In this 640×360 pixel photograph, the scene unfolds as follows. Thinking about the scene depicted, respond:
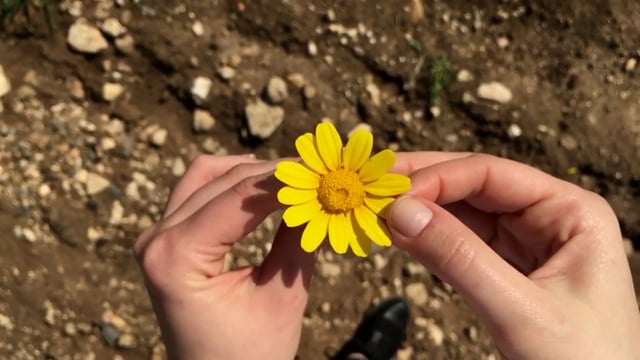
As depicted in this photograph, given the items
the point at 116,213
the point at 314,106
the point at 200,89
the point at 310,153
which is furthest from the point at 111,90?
the point at 310,153

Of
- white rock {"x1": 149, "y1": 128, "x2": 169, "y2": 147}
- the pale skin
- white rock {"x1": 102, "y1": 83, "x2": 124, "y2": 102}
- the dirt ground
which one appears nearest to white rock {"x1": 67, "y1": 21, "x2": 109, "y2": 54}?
the dirt ground

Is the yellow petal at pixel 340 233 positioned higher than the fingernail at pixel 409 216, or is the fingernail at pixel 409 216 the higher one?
the fingernail at pixel 409 216

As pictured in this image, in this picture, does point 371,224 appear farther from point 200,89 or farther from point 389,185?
point 200,89

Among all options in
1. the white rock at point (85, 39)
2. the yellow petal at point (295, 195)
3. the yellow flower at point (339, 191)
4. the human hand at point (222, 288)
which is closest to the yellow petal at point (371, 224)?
the yellow flower at point (339, 191)

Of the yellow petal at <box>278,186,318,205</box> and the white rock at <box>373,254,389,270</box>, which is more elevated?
the yellow petal at <box>278,186,318,205</box>

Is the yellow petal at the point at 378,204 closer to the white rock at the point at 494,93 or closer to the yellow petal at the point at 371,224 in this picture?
the yellow petal at the point at 371,224

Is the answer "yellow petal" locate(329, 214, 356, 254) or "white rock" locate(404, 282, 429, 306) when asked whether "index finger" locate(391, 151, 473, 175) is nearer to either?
"yellow petal" locate(329, 214, 356, 254)
